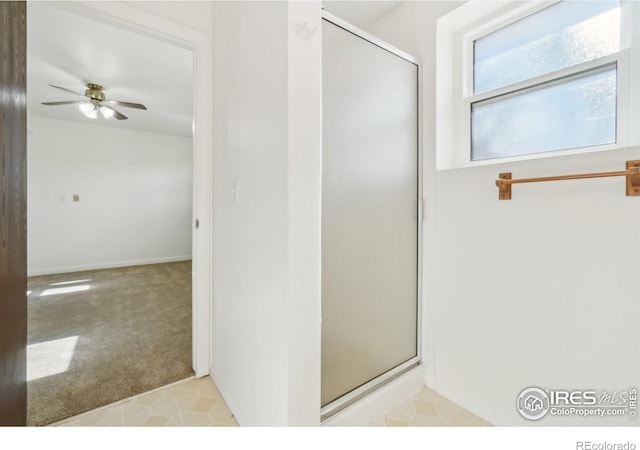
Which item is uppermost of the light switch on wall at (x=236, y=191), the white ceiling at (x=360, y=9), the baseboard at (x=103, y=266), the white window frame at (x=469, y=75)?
the white ceiling at (x=360, y=9)

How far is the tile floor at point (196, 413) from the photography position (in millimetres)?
1322

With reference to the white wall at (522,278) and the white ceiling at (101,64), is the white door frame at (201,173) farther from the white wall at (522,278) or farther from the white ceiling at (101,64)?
the white wall at (522,278)

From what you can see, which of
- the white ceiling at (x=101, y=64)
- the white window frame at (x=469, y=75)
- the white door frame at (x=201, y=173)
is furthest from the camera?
the white ceiling at (x=101, y=64)

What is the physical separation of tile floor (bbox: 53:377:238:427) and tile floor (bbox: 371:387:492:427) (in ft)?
2.59

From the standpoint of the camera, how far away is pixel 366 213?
133cm

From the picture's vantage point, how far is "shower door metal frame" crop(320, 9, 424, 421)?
3.91ft

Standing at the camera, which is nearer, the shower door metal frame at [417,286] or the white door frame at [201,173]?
the shower door metal frame at [417,286]

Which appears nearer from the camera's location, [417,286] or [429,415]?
[429,415]

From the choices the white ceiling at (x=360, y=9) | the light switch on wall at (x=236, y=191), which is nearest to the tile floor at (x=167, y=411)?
the light switch on wall at (x=236, y=191)

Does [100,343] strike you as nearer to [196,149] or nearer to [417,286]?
[196,149]

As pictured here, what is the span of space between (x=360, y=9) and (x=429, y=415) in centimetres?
242

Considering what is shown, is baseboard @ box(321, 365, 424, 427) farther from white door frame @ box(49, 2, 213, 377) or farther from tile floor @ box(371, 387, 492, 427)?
white door frame @ box(49, 2, 213, 377)

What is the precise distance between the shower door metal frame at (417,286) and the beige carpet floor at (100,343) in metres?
1.07

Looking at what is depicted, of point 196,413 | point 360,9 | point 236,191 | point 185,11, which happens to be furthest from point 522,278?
point 185,11
